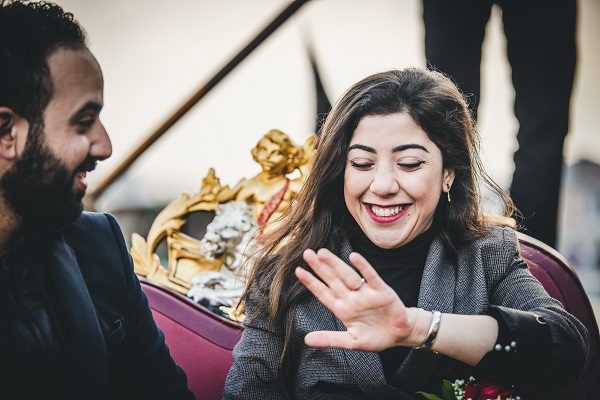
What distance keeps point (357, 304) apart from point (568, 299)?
0.70m

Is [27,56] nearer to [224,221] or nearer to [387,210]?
[387,210]

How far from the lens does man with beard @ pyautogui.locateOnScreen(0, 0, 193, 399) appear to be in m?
1.13

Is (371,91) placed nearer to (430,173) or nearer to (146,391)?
(430,173)

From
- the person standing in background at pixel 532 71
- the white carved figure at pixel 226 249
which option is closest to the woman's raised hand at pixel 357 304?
the white carved figure at pixel 226 249

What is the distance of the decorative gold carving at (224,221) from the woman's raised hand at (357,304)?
2.78 feet

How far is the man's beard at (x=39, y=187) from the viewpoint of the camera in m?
1.14

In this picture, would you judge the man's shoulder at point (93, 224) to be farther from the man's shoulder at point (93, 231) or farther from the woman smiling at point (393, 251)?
the woman smiling at point (393, 251)

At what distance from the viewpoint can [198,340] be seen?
5.63ft

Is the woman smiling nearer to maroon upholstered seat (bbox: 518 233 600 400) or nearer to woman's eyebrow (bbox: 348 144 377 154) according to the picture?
woman's eyebrow (bbox: 348 144 377 154)

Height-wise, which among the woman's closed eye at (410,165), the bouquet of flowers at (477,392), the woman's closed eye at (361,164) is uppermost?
the woman's closed eye at (410,165)

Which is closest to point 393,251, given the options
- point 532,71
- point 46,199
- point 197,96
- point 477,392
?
point 477,392

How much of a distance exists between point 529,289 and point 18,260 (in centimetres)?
94

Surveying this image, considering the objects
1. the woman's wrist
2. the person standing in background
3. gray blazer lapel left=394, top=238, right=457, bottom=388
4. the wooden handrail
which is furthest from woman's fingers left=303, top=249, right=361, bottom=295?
the wooden handrail

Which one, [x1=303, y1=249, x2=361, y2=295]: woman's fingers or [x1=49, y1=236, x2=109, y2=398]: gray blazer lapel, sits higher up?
[x1=303, y1=249, x2=361, y2=295]: woman's fingers
